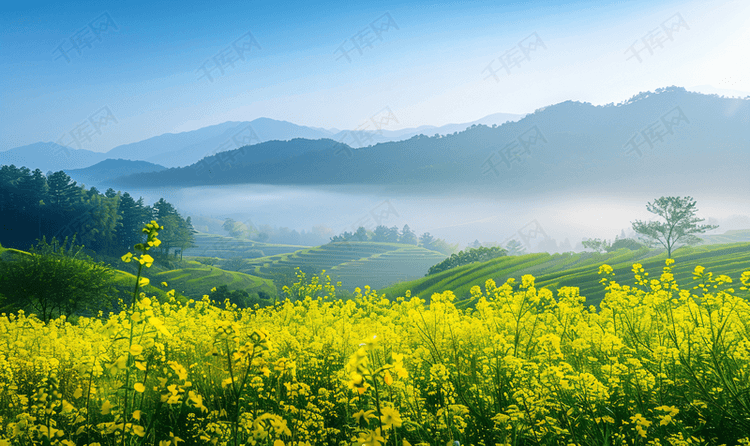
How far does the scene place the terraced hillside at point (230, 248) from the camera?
16025cm

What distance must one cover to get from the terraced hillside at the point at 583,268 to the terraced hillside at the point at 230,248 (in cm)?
11984

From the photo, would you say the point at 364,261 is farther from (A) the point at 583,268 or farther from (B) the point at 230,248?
(A) the point at 583,268

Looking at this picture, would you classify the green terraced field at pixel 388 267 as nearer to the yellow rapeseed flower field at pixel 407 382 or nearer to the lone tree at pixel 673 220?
the lone tree at pixel 673 220

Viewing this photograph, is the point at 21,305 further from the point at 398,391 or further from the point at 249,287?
the point at 249,287

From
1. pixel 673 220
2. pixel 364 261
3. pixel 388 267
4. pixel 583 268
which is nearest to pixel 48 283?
pixel 583 268

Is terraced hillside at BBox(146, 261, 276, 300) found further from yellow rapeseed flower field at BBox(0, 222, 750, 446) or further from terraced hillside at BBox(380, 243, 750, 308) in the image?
yellow rapeseed flower field at BBox(0, 222, 750, 446)

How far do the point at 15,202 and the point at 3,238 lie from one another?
6.07m

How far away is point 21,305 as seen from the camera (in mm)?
20438

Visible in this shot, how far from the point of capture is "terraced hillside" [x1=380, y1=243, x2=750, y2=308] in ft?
108

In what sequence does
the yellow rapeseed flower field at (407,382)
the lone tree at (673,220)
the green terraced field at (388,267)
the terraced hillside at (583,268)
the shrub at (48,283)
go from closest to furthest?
the yellow rapeseed flower field at (407,382)
the shrub at (48,283)
the terraced hillside at (583,268)
the lone tree at (673,220)
the green terraced field at (388,267)

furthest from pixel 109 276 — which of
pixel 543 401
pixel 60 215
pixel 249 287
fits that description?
pixel 60 215

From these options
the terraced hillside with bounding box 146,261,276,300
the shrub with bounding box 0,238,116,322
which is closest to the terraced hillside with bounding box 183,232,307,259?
the terraced hillside with bounding box 146,261,276,300

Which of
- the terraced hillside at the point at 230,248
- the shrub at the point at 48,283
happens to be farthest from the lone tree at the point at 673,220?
the terraced hillside at the point at 230,248

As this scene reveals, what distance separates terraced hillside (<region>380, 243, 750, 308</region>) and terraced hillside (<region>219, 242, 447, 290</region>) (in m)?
65.7
